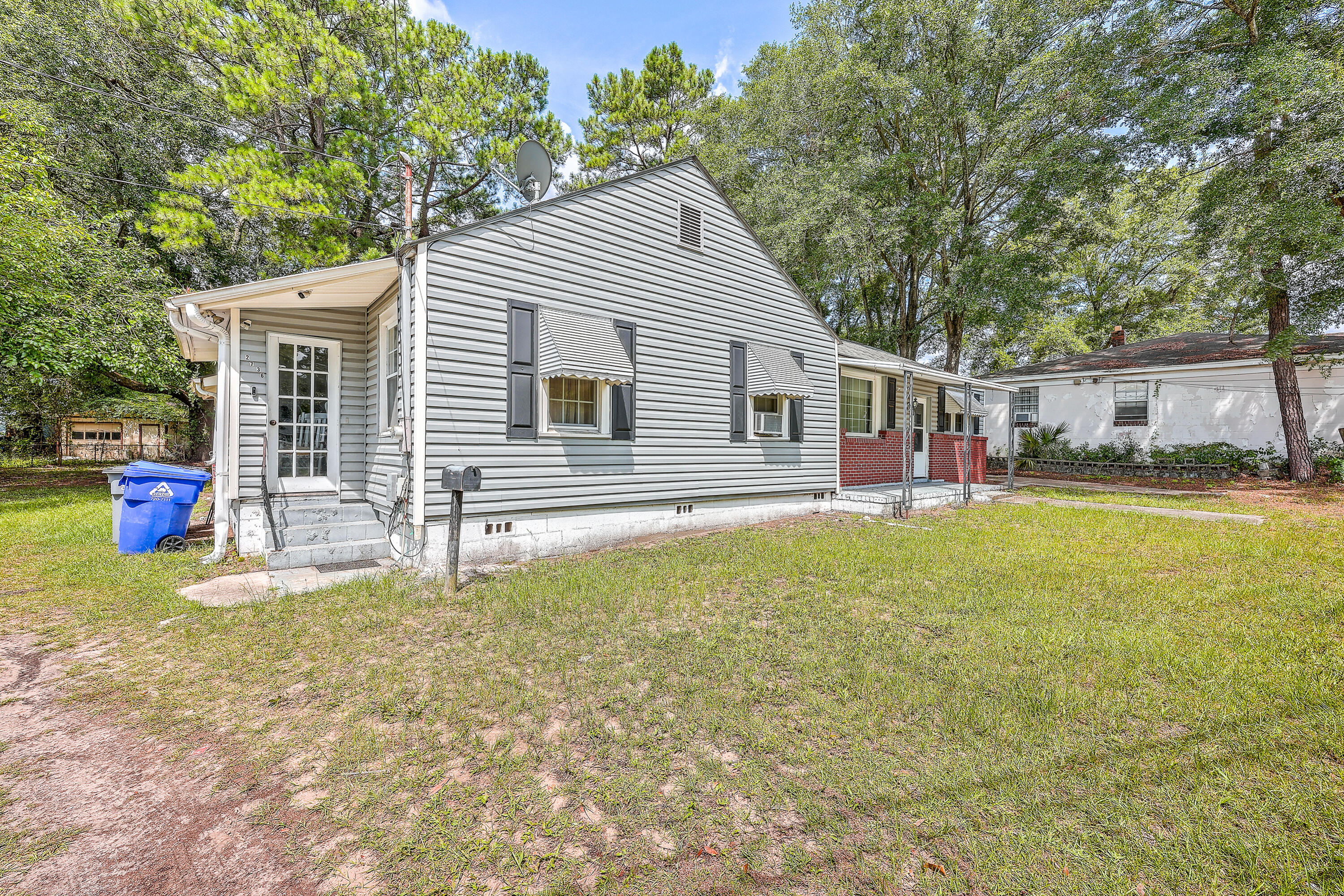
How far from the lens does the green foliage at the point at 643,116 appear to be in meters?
19.3

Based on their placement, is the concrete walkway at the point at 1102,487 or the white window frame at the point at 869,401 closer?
the white window frame at the point at 869,401

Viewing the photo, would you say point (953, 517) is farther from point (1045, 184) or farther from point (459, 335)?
point (1045, 184)

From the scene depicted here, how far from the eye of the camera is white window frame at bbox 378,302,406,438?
643 cm

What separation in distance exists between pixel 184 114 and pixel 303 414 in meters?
13.1

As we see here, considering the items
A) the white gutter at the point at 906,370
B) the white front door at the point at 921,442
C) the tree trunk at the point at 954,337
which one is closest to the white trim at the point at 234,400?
the white gutter at the point at 906,370

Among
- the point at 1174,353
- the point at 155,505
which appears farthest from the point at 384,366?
the point at 1174,353

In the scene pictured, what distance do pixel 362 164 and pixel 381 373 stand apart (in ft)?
41.6

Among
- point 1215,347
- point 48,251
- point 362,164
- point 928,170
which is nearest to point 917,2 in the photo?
point 928,170

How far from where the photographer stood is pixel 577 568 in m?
6.00

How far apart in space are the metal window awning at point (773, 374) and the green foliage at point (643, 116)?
43.7 feet

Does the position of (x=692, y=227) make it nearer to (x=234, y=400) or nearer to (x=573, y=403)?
(x=573, y=403)

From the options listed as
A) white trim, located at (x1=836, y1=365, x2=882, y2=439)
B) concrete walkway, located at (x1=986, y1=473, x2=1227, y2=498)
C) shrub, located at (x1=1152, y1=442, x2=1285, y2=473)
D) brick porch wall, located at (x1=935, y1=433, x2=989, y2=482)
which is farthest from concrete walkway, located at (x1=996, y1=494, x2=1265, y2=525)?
shrub, located at (x1=1152, y1=442, x2=1285, y2=473)

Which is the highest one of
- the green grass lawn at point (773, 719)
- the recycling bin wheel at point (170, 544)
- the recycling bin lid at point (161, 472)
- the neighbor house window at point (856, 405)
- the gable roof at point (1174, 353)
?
the gable roof at point (1174, 353)

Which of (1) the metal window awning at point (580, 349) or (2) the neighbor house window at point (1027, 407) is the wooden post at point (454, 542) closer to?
(1) the metal window awning at point (580, 349)
